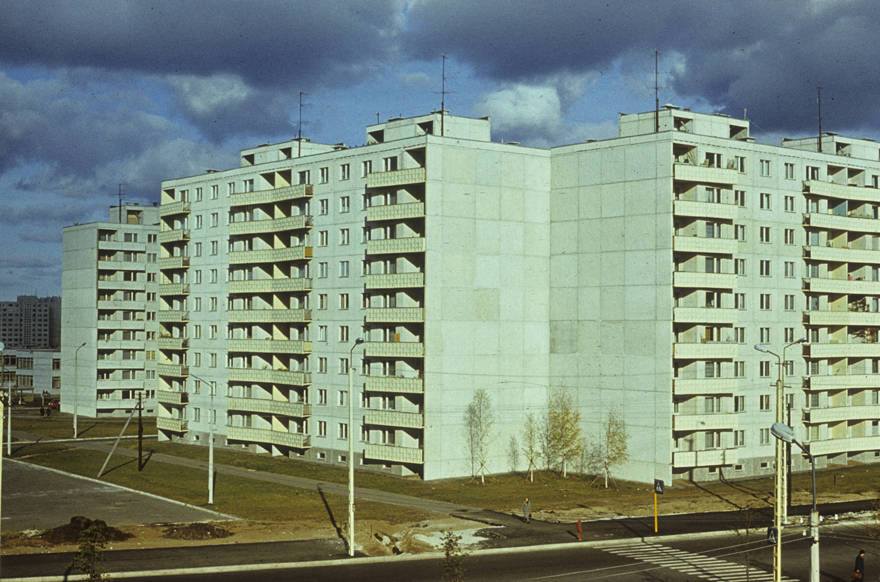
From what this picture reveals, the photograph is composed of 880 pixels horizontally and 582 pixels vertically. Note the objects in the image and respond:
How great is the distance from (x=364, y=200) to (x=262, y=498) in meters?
30.6

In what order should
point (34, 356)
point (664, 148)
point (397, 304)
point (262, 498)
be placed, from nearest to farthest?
point (262, 498), point (664, 148), point (397, 304), point (34, 356)

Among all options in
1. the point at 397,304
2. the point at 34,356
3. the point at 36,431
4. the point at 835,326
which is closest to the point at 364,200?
the point at 397,304

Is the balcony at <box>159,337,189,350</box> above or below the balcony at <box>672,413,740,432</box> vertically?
above

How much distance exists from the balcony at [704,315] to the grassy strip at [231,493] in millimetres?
28927

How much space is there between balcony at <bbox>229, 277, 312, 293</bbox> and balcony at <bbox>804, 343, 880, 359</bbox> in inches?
1982

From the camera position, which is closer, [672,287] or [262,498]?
[262,498]

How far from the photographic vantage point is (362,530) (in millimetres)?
55219

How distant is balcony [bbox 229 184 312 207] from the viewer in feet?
295

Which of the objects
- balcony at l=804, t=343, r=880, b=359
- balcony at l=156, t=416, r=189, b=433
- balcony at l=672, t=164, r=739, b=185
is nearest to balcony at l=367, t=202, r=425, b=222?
balcony at l=672, t=164, r=739, b=185

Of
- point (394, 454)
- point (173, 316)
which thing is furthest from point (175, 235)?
point (394, 454)

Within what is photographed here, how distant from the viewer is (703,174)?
76250 mm

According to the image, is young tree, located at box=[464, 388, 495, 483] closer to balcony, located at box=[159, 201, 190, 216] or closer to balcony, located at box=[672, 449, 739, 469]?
balcony, located at box=[672, 449, 739, 469]

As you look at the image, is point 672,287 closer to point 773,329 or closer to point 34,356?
point 773,329

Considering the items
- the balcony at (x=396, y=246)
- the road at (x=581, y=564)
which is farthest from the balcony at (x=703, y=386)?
the balcony at (x=396, y=246)
